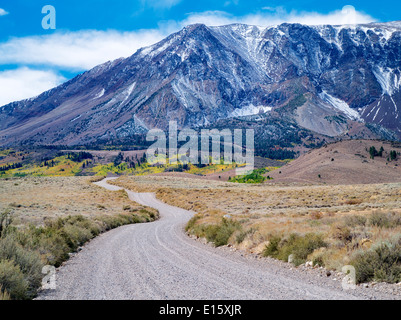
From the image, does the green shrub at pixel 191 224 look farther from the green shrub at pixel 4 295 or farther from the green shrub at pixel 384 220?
the green shrub at pixel 4 295

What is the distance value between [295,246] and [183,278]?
4411 mm

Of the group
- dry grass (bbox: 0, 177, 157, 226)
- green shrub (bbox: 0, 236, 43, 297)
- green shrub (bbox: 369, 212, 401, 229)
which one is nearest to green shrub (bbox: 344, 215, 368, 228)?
green shrub (bbox: 369, 212, 401, 229)

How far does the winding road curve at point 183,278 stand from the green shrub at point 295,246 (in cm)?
48

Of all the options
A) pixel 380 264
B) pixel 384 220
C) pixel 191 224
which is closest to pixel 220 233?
pixel 191 224

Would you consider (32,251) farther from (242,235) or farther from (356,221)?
(356,221)

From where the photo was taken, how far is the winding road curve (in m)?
8.14

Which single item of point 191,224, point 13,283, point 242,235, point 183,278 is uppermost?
point 13,283

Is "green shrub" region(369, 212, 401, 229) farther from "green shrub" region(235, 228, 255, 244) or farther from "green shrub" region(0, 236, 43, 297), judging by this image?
"green shrub" region(0, 236, 43, 297)

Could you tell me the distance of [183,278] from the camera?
991 centimetres

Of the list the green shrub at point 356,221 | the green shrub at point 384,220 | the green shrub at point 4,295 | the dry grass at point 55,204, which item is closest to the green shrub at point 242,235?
the green shrub at point 356,221

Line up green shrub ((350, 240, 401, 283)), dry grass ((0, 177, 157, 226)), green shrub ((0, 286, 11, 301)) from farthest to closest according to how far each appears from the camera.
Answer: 1. dry grass ((0, 177, 157, 226))
2. green shrub ((350, 240, 401, 283))
3. green shrub ((0, 286, 11, 301))

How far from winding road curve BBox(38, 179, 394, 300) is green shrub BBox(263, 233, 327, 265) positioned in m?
0.48

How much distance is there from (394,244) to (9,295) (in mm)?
9825
